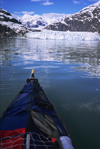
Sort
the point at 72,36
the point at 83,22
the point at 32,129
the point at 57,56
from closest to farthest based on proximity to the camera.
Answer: the point at 32,129 < the point at 57,56 < the point at 72,36 < the point at 83,22

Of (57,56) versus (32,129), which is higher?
(57,56)

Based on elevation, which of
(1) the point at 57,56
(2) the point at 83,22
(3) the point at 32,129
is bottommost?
(3) the point at 32,129

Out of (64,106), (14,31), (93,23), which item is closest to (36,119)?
(64,106)

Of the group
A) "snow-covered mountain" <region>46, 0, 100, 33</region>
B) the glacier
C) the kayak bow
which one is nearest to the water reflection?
the kayak bow

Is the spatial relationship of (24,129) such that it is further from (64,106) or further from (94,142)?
(64,106)

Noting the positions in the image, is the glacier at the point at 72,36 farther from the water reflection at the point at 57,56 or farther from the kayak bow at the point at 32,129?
the kayak bow at the point at 32,129

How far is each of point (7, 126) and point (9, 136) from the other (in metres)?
0.32

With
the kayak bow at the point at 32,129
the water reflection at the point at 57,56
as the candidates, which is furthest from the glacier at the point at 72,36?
the kayak bow at the point at 32,129

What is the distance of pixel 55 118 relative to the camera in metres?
2.58

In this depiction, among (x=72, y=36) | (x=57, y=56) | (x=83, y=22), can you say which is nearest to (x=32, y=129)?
(x=57, y=56)

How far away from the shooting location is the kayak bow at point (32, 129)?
176 centimetres

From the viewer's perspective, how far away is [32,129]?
2037 millimetres

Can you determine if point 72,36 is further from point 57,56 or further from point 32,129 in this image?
point 32,129

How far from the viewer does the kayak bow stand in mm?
1757
